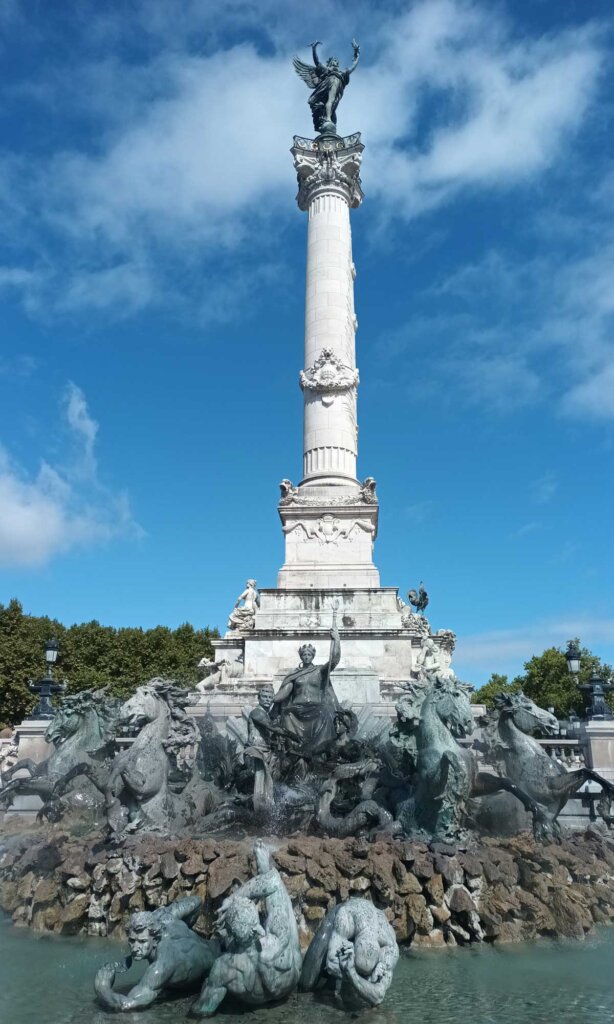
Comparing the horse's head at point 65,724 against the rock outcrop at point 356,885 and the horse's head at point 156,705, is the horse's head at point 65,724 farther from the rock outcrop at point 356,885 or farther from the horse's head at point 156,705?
the rock outcrop at point 356,885

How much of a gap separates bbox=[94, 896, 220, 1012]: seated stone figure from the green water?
13cm

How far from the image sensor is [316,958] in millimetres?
6047

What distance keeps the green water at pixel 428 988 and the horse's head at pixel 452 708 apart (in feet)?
9.40

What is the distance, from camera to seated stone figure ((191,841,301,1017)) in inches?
227

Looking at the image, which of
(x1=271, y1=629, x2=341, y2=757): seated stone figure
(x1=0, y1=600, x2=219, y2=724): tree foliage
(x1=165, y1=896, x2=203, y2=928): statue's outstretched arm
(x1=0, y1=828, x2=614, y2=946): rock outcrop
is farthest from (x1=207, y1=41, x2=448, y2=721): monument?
(x1=0, y1=600, x2=219, y2=724): tree foliage

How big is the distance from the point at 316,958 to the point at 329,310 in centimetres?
2280

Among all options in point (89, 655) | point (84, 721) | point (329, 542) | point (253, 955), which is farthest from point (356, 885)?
point (89, 655)

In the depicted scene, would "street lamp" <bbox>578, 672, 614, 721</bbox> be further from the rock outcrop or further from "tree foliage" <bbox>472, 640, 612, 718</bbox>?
"tree foliage" <bbox>472, 640, 612, 718</bbox>

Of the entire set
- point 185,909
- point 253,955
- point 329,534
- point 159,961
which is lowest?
point 159,961

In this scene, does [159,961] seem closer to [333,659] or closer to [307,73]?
[333,659]

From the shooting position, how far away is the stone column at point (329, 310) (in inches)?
973

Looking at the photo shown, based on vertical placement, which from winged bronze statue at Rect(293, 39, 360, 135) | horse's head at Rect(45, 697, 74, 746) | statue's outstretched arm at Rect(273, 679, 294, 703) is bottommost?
horse's head at Rect(45, 697, 74, 746)

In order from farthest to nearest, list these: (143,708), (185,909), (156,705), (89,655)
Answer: (89,655)
(156,705)
(143,708)
(185,909)

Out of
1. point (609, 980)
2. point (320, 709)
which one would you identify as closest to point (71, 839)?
point (320, 709)
